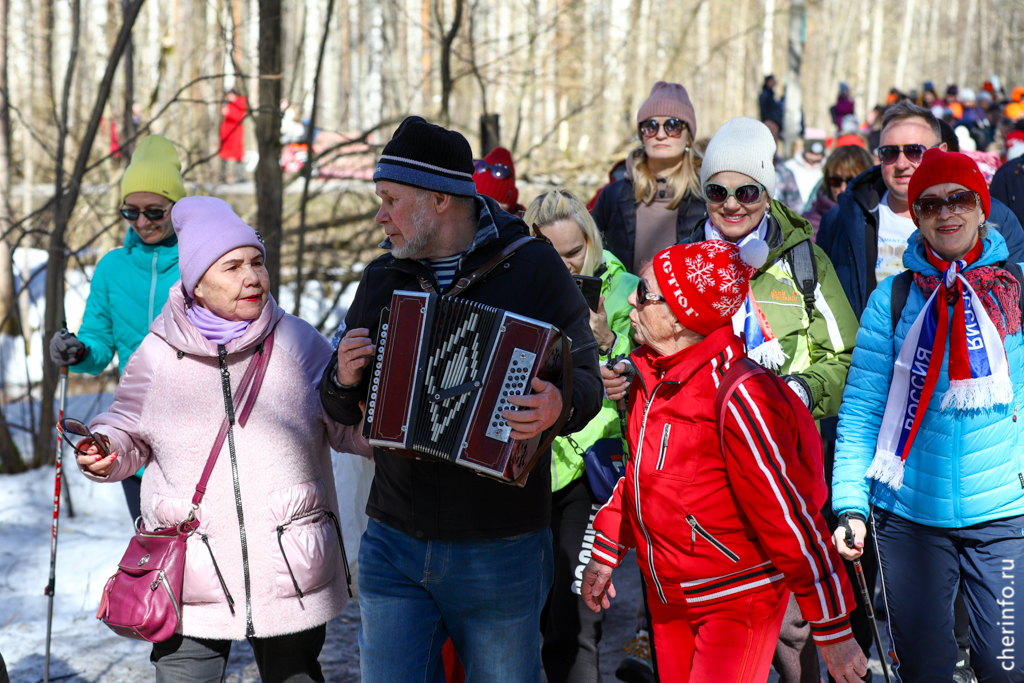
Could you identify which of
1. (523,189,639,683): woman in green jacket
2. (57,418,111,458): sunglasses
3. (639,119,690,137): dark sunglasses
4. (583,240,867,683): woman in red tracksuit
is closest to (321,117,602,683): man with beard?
(583,240,867,683): woman in red tracksuit

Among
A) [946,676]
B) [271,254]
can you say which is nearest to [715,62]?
[271,254]

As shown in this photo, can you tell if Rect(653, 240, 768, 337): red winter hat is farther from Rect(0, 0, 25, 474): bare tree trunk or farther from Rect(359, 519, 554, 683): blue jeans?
Rect(0, 0, 25, 474): bare tree trunk

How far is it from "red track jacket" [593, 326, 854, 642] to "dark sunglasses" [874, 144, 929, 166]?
6.55ft

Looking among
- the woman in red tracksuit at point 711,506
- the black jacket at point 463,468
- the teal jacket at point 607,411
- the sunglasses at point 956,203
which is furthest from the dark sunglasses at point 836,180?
the black jacket at point 463,468

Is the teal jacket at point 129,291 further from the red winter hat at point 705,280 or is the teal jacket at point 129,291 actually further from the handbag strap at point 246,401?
the red winter hat at point 705,280

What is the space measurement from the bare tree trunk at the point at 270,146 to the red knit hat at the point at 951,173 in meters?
4.79

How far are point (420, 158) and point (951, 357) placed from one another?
183 cm

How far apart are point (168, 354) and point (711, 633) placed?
192cm

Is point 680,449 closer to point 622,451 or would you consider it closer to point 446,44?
point 622,451

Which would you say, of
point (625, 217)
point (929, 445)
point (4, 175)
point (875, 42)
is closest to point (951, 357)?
point (929, 445)

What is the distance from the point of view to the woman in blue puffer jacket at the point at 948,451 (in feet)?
10.3

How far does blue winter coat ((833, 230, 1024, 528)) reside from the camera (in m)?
3.16

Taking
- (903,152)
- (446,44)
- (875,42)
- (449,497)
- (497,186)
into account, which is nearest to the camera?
(449,497)

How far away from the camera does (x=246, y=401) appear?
3129 millimetres
